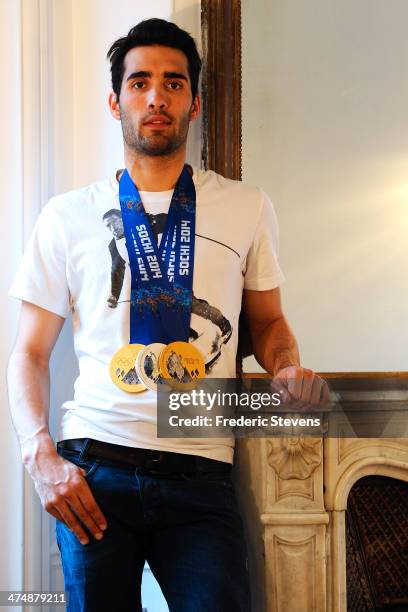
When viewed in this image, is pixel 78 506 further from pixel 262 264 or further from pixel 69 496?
pixel 262 264

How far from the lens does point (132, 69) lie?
1667 mm

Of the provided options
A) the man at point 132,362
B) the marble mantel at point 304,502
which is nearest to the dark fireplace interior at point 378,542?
the marble mantel at point 304,502

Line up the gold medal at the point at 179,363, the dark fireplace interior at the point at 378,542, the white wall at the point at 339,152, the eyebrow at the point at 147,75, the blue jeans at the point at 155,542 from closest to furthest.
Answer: the blue jeans at the point at 155,542 → the gold medal at the point at 179,363 → the eyebrow at the point at 147,75 → the white wall at the point at 339,152 → the dark fireplace interior at the point at 378,542

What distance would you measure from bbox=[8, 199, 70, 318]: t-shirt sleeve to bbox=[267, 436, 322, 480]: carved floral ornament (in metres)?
0.57

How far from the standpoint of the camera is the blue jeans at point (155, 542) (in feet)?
4.70

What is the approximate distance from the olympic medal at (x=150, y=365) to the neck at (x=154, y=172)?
0.36 m

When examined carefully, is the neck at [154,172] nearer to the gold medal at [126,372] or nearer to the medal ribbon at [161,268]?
the medal ribbon at [161,268]

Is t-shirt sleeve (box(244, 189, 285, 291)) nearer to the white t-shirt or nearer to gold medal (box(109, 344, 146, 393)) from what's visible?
the white t-shirt

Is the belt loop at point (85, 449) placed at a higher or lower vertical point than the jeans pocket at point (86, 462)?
higher

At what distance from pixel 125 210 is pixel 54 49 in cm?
60

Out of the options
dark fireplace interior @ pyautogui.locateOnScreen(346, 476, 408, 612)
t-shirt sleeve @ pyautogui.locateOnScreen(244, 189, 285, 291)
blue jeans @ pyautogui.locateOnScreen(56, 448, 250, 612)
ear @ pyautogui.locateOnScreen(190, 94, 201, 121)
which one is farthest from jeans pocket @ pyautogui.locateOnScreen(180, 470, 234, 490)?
ear @ pyautogui.locateOnScreen(190, 94, 201, 121)

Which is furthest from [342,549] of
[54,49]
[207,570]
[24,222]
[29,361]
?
[54,49]

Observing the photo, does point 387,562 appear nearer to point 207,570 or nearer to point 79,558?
point 207,570

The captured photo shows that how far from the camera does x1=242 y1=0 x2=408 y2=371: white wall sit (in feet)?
6.01
